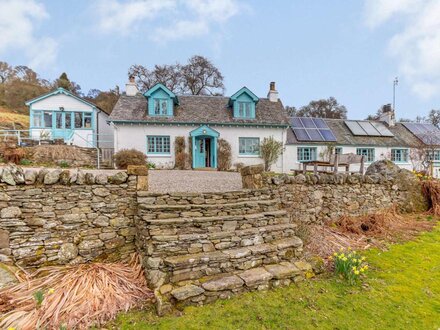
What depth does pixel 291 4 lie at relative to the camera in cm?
834

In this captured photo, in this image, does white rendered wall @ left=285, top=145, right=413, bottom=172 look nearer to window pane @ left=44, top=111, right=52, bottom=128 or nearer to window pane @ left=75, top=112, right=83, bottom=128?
window pane @ left=75, top=112, right=83, bottom=128

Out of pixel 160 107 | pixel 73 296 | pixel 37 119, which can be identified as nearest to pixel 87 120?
pixel 37 119

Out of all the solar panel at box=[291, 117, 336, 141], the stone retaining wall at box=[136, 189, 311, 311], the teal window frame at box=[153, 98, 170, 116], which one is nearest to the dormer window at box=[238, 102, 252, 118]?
the solar panel at box=[291, 117, 336, 141]

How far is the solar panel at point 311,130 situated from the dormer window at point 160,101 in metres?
9.77

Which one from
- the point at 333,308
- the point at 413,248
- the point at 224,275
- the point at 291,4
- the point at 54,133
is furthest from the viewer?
the point at 54,133

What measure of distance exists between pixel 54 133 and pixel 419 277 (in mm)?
20212

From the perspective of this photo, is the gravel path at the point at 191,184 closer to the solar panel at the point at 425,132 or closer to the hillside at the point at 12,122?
the solar panel at the point at 425,132

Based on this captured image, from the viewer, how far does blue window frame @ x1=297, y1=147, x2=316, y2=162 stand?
54.8ft

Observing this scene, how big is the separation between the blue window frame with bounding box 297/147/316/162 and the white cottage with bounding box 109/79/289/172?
158cm

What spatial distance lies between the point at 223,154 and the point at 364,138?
1235 cm

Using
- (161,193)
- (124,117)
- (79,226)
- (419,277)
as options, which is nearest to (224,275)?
(161,193)

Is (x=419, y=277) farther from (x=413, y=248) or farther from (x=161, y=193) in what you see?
(x=161, y=193)

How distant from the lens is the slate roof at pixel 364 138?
56.4ft

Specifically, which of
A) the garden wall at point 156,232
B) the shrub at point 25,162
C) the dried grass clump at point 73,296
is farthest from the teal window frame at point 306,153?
the shrub at point 25,162
